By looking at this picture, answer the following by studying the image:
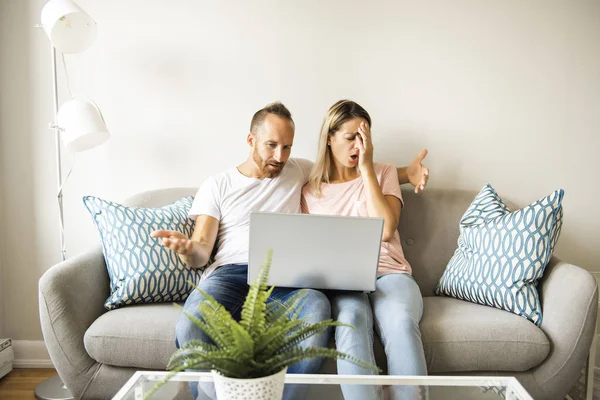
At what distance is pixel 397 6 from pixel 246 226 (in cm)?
121

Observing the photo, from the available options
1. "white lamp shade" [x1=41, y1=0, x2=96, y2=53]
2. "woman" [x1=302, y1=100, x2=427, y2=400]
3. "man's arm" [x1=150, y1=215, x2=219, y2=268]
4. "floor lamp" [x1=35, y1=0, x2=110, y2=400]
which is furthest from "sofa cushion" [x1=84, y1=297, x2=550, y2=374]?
"white lamp shade" [x1=41, y1=0, x2=96, y2=53]

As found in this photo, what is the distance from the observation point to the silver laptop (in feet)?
5.25

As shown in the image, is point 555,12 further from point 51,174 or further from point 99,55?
point 51,174

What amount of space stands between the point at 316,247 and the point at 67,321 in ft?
2.77

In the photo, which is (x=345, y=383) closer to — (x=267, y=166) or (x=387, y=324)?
(x=387, y=324)

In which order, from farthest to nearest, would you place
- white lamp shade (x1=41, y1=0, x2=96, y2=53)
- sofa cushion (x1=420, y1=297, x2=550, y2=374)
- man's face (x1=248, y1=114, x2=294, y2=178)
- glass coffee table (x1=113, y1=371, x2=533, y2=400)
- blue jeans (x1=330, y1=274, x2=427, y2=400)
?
man's face (x1=248, y1=114, x2=294, y2=178) < white lamp shade (x1=41, y1=0, x2=96, y2=53) < sofa cushion (x1=420, y1=297, x2=550, y2=374) < blue jeans (x1=330, y1=274, x2=427, y2=400) < glass coffee table (x1=113, y1=371, x2=533, y2=400)

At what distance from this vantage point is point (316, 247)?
163cm

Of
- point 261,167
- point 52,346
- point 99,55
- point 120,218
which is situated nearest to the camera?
point 52,346

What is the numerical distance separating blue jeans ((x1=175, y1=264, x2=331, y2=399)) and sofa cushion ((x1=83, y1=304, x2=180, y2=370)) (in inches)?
3.2

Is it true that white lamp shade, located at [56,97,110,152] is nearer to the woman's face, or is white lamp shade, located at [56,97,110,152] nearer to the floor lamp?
the floor lamp

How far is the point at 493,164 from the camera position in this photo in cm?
255

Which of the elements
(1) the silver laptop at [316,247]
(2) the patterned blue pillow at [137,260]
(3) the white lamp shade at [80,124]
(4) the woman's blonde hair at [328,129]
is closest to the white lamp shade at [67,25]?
(3) the white lamp shade at [80,124]

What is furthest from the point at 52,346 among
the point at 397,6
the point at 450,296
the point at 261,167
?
the point at 397,6

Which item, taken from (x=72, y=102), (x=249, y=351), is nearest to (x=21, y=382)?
(x=72, y=102)
